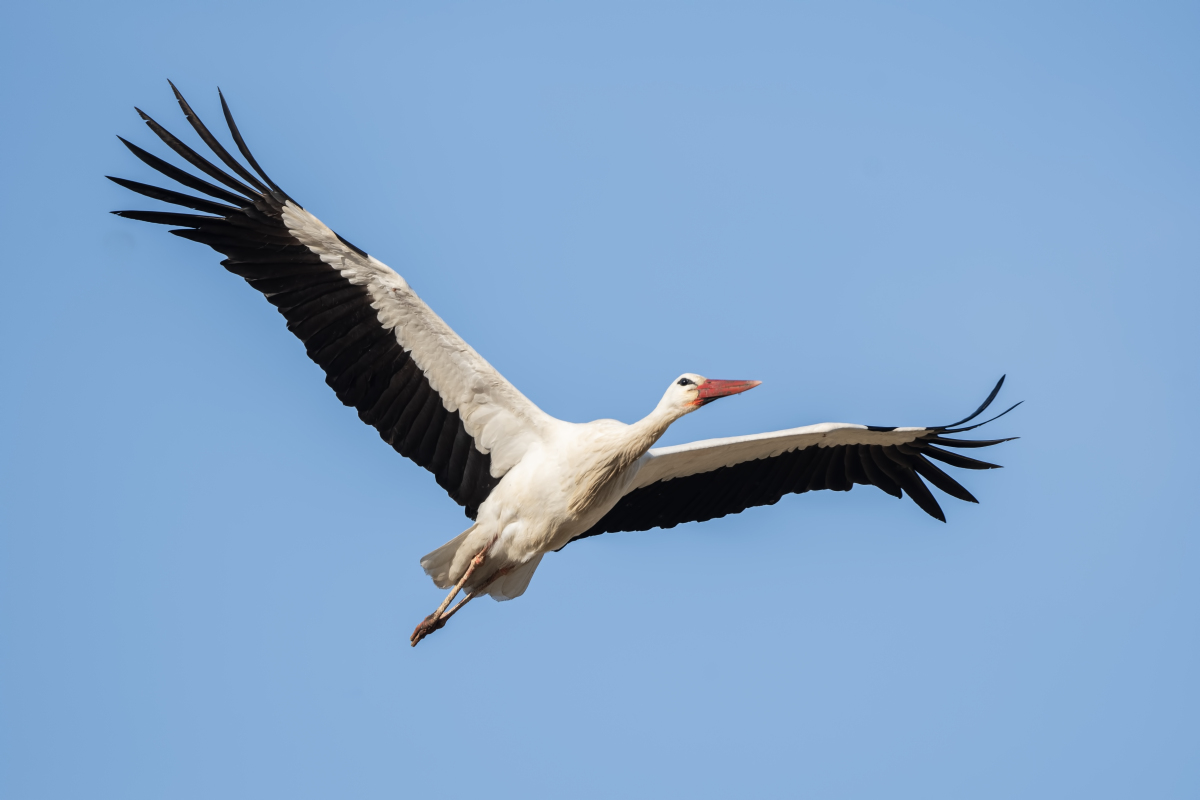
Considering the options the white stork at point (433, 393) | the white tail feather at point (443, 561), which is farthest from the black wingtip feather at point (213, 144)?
the white tail feather at point (443, 561)

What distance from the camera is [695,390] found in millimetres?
10758

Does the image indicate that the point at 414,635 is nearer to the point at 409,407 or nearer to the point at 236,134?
the point at 409,407

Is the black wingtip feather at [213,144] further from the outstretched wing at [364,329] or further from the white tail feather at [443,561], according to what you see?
the white tail feather at [443,561]

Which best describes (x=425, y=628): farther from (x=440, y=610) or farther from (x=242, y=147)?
(x=242, y=147)

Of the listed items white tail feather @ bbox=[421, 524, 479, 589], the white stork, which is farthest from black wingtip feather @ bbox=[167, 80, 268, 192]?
white tail feather @ bbox=[421, 524, 479, 589]

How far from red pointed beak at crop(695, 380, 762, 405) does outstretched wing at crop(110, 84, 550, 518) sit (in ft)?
4.22

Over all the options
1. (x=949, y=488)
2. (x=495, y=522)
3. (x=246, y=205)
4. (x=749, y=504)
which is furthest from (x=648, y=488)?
(x=246, y=205)

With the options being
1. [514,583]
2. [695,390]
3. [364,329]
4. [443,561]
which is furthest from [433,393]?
[695,390]

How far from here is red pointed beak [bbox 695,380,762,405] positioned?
10.7m

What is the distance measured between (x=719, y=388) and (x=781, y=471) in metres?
2.00

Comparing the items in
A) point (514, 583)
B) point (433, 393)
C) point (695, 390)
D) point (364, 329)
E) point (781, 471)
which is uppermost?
point (364, 329)

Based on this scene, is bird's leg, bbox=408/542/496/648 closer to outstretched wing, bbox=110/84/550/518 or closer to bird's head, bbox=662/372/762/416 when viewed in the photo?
outstretched wing, bbox=110/84/550/518

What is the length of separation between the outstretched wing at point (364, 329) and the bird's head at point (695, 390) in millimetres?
1090

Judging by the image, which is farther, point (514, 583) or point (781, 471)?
point (781, 471)
